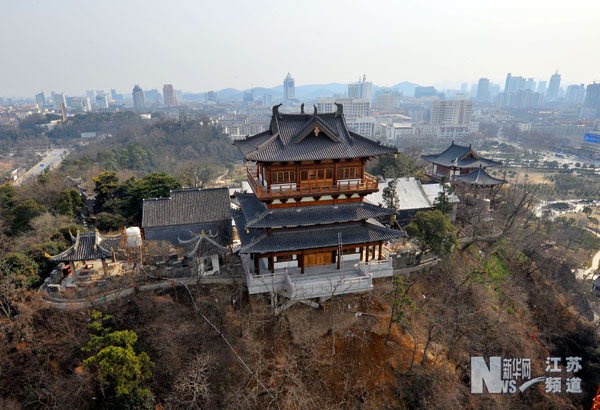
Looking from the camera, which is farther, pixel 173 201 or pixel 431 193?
pixel 431 193

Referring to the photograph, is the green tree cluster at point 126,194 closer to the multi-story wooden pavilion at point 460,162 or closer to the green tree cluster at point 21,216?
the green tree cluster at point 21,216

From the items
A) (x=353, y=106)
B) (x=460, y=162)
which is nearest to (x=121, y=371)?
(x=460, y=162)

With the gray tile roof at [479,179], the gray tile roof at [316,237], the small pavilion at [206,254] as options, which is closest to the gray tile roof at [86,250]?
the small pavilion at [206,254]

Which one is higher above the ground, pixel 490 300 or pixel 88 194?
pixel 88 194

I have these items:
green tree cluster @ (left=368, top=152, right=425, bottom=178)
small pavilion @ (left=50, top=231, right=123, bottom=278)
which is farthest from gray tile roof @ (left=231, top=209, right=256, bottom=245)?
green tree cluster @ (left=368, top=152, right=425, bottom=178)

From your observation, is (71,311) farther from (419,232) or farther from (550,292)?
(550,292)

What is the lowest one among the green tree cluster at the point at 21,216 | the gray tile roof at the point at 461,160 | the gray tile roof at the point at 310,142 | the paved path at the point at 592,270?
the paved path at the point at 592,270

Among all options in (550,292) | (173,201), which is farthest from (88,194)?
(550,292)
